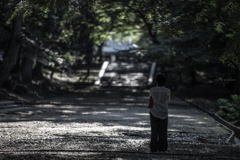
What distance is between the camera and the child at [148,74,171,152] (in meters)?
6.78

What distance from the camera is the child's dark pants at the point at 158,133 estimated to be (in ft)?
22.3

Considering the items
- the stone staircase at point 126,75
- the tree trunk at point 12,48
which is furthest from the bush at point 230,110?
the stone staircase at point 126,75

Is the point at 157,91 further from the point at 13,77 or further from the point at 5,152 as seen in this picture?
the point at 13,77

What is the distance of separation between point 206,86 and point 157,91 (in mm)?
24976

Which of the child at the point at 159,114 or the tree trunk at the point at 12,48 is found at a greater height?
the tree trunk at the point at 12,48

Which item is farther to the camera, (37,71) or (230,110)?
(37,71)

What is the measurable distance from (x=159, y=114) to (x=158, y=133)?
17.8 inches

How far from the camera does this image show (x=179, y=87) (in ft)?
120

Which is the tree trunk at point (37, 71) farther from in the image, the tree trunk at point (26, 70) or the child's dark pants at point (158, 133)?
the child's dark pants at point (158, 133)

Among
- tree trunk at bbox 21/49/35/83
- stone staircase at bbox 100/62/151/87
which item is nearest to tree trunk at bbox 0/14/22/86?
tree trunk at bbox 21/49/35/83

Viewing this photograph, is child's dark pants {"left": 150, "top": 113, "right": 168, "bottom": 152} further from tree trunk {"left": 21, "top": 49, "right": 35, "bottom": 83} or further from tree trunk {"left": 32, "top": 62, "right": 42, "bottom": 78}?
tree trunk {"left": 32, "top": 62, "right": 42, "bottom": 78}

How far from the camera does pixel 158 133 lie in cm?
697

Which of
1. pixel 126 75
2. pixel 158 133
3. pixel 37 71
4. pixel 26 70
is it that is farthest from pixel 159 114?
pixel 126 75

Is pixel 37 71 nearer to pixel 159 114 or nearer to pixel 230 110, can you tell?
pixel 230 110
